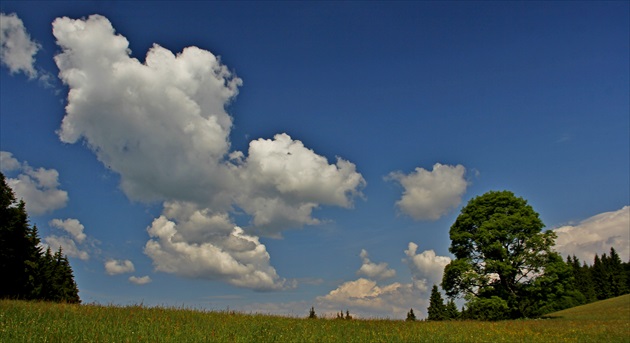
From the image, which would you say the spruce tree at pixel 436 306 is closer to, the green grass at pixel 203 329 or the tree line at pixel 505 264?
the tree line at pixel 505 264

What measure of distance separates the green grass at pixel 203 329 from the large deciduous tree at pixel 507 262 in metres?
12.1

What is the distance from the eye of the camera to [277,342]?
1275 centimetres

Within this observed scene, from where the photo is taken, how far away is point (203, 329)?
1399 centimetres

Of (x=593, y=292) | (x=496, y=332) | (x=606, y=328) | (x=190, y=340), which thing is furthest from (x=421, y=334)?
(x=593, y=292)

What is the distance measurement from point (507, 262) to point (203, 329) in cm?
2706

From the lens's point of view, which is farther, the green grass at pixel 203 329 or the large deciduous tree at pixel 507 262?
the large deciduous tree at pixel 507 262

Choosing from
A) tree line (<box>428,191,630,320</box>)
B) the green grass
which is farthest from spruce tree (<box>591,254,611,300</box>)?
the green grass

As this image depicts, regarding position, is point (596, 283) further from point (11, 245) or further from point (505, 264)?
→ point (11, 245)

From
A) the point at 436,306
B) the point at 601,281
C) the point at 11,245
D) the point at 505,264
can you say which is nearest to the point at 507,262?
the point at 505,264

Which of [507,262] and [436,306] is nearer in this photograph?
[507,262]

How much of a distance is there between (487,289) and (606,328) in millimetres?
10573

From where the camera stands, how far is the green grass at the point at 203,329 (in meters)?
12.0

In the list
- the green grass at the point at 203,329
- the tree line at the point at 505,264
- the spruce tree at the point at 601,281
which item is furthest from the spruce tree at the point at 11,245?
the spruce tree at the point at 601,281

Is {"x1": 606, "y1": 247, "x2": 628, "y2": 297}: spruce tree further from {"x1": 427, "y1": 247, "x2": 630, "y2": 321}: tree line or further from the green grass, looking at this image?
the green grass
